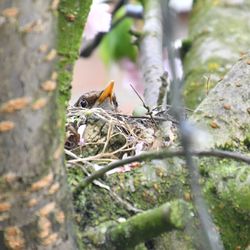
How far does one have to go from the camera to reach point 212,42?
3029mm

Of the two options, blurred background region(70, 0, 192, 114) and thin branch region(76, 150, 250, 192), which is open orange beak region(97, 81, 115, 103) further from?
blurred background region(70, 0, 192, 114)

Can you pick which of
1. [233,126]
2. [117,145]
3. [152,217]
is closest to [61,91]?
[152,217]

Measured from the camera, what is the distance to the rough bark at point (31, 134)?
1024 mm

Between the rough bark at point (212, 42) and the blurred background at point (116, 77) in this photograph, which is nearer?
the rough bark at point (212, 42)

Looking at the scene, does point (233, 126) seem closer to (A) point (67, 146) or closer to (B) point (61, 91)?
(A) point (67, 146)

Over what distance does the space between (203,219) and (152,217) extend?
0.19 m

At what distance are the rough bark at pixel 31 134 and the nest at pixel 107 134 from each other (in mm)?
465

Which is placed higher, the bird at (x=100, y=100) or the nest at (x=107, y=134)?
the nest at (x=107, y=134)

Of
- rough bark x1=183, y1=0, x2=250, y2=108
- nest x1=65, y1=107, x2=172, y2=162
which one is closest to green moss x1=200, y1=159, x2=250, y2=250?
nest x1=65, y1=107, x2=172, y2=162

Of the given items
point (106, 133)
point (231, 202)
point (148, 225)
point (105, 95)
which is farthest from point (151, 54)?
point (148, 225)

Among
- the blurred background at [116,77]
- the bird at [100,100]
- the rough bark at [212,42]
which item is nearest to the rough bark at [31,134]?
the bird at [100,100]

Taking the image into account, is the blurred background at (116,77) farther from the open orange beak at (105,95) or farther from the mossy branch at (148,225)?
the mossy branch at (148,225)

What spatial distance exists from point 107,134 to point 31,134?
0.82 m

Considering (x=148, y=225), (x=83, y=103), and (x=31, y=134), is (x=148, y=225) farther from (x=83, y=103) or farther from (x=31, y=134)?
(x=83, y=103)
